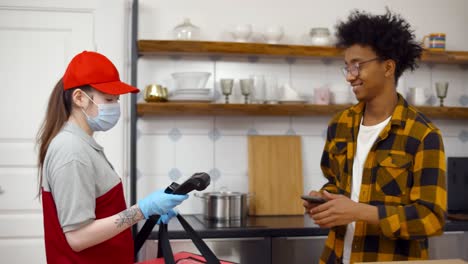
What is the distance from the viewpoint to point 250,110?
9.20 feet

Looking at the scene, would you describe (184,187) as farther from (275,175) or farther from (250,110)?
(275,175)

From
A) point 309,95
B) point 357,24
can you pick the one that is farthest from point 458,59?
point 357,24

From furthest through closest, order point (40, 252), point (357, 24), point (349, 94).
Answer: point (349, 94) < point (40, 252) < point (357, 24)

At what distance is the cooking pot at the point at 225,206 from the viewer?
8.61ft

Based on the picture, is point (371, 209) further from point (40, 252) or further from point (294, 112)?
point (40, 252)

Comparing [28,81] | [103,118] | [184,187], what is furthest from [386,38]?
[28,81]

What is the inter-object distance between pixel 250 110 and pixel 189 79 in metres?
0.37

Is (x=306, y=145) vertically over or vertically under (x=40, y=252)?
over

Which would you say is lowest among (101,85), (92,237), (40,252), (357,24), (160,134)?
(40,252)

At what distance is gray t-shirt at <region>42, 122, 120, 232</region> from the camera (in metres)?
1.36

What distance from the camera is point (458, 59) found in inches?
120

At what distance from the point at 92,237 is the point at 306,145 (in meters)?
1.89

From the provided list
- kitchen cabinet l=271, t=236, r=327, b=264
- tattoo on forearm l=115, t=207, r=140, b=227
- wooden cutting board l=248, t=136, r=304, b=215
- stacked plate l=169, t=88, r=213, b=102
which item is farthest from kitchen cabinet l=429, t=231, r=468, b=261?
tattoo on forearm l=115, t=207, r=140, b=227

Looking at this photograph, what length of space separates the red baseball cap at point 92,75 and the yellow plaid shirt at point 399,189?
833 mm
